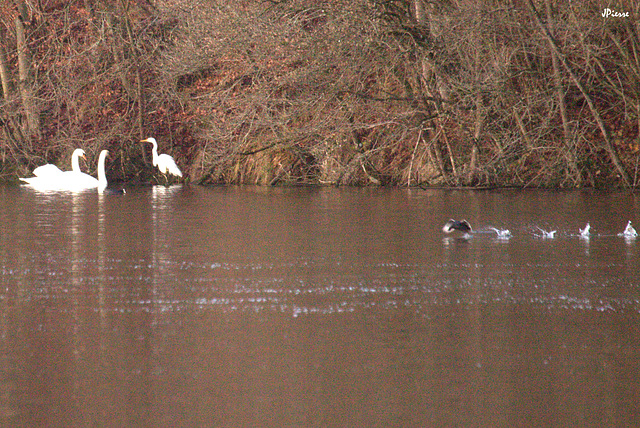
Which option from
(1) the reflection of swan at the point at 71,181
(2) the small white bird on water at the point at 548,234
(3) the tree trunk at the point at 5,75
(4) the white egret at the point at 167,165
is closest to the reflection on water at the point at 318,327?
(2) the small white bird on water at the point at 548,234

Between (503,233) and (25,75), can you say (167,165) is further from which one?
(503,233)

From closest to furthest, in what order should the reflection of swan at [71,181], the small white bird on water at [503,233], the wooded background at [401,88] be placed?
1. the small white bird on water at [503,233]
2. the wooded background at [401,88]
3. the reflection of swan at [71,181]

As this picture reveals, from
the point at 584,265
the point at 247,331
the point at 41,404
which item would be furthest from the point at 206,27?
the point at 41,404

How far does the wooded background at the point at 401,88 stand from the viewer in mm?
19859

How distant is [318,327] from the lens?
5820mm

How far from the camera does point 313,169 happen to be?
2442cm

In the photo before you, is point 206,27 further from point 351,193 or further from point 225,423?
point 225,423

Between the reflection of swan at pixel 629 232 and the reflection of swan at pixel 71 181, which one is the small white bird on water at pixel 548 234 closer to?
the reflection of swan at pixel 629 232

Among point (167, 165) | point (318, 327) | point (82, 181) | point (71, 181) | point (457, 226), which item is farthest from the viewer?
point (167, 165)

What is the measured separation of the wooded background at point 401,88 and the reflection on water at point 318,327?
8.79 meters

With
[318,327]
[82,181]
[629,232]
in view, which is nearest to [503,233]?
[629,232]

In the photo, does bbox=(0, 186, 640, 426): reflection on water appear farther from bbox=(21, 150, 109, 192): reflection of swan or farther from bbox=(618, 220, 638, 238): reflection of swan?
bbox=(21, 150, 109, 192): reflection of swan

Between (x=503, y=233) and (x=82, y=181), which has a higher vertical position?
(x=82, y=181)

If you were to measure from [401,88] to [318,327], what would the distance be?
54.6 feet
